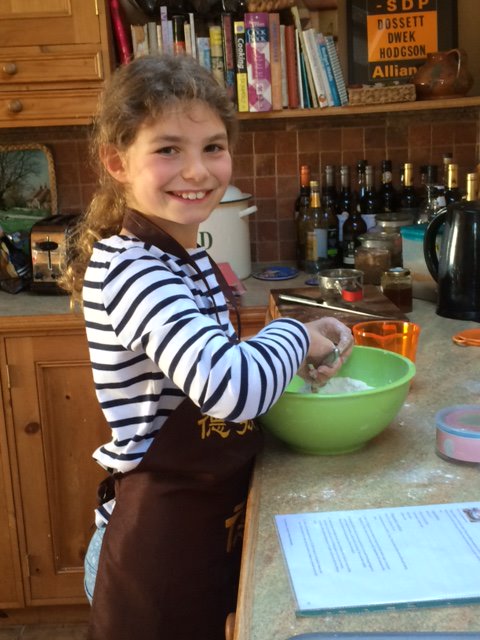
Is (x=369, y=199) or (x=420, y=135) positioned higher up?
(x=420, y=135)

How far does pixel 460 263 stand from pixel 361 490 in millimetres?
957

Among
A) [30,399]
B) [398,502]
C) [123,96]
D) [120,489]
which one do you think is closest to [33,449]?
[30,399]

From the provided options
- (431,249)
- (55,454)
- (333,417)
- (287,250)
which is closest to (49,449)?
(55,454)

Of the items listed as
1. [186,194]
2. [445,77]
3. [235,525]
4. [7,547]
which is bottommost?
[7,547]

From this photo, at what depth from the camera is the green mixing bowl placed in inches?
37.4

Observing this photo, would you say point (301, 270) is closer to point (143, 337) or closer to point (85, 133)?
point (85, 133)

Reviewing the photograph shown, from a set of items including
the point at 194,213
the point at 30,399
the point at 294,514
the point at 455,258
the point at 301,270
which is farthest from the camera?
the point at 301,270

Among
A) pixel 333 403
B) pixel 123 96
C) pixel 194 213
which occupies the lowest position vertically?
pixel 333 403

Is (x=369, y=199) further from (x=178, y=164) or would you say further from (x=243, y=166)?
(x=178, y=164)

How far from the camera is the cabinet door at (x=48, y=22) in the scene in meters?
2.15

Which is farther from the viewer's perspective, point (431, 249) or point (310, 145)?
point (310, 145)

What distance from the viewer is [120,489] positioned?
1031 mm

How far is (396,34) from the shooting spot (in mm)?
2451

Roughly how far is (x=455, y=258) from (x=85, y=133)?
139 cm
